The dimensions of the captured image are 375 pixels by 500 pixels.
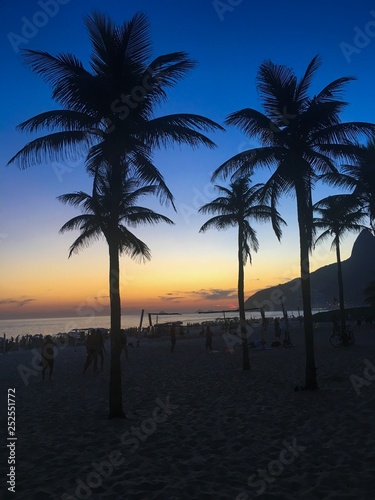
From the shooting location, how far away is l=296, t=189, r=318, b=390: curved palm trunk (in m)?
12.5

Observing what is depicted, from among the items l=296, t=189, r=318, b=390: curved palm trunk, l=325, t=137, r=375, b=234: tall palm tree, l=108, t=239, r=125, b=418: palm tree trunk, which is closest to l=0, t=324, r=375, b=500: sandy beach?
l=108, t=239, r=125, b=418: palm tree trunk

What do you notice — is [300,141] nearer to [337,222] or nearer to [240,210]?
[240,210]

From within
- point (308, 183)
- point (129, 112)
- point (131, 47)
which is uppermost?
point (131, 47)

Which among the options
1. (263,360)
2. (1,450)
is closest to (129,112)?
(1,450)

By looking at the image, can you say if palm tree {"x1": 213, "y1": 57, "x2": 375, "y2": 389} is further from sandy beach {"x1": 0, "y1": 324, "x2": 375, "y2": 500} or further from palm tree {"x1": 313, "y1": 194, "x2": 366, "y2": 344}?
palm tree {"x1": 313, "y1": 194, "x2": 366, "y2": 344}

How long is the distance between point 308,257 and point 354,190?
796 centimetres

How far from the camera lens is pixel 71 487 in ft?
19.0

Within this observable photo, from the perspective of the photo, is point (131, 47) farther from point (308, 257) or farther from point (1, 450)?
point (1, 450)

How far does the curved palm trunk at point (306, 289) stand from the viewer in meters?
12.5

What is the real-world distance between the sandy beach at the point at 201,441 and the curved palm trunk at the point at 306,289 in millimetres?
708

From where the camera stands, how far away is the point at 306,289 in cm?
1284

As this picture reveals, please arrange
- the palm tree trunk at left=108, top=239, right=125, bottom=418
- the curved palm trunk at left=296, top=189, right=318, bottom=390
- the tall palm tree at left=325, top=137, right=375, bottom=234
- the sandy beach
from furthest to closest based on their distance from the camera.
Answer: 1. the tall palm tree at left=325, top=137, right=375, bottom=234
2. the curved palm trunk at left=296, top=189, right=318, bottom=390
3. the palm tree trunk at left=108, top=239, right=125, bottom=418
4. the sandy beach

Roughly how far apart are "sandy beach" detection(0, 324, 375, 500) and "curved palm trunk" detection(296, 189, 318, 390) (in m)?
0.71

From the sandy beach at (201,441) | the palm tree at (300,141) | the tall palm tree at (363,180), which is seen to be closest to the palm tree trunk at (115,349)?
Result: the sandy beach at (201,441)
